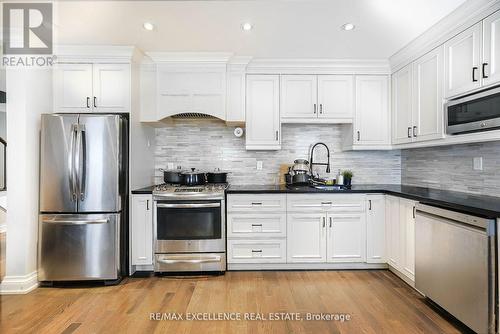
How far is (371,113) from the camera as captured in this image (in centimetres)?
355

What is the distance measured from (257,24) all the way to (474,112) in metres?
1.93

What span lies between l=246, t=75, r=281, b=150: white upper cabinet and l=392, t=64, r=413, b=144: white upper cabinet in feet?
4.61

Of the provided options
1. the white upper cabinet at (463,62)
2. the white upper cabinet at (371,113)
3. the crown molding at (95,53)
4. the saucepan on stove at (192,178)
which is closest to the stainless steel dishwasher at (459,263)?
the white upper cabinet at (463,62)

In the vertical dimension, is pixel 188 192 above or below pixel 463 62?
below

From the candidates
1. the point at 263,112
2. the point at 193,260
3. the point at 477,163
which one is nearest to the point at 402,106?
the point at 477,163

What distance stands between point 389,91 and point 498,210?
214cm

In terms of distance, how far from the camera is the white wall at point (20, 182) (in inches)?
109

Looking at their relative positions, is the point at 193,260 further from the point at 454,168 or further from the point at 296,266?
the point at 454,168

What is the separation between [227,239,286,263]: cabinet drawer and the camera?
319 cm

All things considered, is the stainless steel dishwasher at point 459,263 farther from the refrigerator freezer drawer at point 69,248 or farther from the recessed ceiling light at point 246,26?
the refrigerator freezer drawer at point 69,248

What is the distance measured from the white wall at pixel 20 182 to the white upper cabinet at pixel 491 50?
4.00 metres

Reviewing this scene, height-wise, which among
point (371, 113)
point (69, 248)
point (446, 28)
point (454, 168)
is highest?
point (446, 28)

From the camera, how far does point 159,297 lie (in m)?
2.63

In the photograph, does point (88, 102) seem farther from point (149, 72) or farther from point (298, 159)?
point (298, 159)
